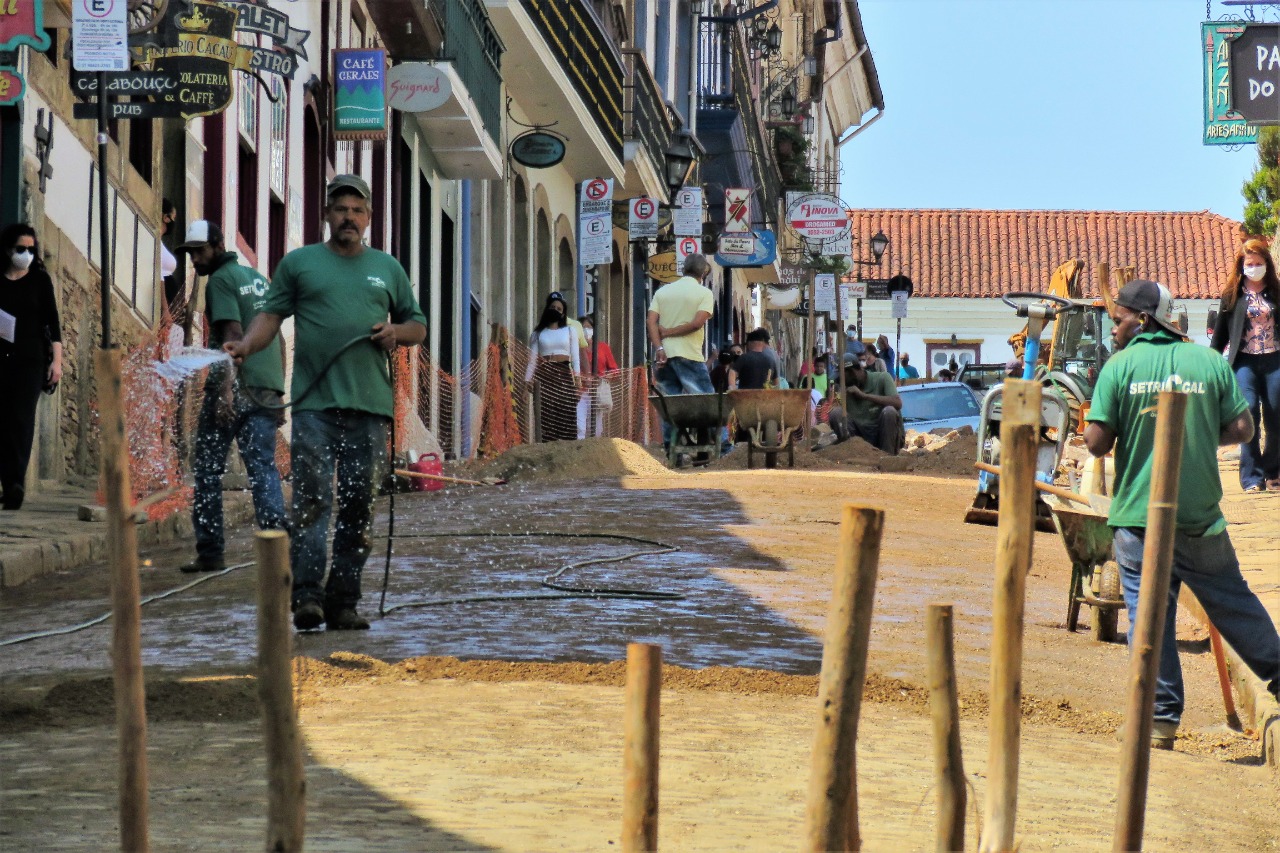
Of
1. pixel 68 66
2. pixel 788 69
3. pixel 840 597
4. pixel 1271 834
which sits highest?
pixel 788 69

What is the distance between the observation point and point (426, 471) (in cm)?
1795

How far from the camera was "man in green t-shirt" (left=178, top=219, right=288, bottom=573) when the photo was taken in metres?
10.6

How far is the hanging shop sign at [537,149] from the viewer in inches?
1059

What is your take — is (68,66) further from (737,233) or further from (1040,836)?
(737,233)

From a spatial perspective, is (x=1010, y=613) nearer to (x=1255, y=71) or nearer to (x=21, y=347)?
(x=21, y=347)

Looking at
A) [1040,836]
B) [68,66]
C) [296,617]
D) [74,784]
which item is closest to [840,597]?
[1040,836]

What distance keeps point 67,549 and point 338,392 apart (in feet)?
10.6

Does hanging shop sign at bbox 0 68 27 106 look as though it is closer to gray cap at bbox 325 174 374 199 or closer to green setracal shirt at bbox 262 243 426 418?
green setracal shirt at bbox 262 243 426 418

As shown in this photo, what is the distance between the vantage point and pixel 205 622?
367 inches

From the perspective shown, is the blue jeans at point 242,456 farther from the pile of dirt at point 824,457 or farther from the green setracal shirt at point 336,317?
the pile of dirt at point 824,457

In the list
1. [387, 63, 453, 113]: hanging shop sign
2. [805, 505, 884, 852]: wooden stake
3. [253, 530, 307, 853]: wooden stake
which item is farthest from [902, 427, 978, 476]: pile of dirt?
[253, 530, 307, 853]: wooden stake

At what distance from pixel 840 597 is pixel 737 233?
36.6 meters

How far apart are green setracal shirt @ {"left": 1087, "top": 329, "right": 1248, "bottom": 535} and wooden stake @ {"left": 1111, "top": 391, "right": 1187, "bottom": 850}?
2974 mm

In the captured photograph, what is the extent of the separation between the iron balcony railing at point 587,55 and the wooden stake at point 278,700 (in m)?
21.3
